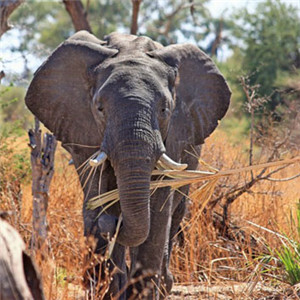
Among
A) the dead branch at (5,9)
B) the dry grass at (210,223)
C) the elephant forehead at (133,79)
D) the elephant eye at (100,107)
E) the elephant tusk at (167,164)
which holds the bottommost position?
the dry grass at (210,223)

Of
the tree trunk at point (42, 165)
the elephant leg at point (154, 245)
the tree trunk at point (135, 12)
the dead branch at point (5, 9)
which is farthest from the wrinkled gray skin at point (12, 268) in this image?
the tree trunk at point (135, 12)

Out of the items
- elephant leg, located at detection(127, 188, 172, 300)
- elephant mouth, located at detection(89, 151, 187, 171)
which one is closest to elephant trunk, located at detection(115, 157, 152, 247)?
elephant mouth, located at detection(89, 151, 187, 171)

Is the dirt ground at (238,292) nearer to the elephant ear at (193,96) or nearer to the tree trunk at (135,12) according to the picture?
the elephant ear at (193,96)

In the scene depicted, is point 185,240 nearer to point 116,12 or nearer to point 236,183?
point 236,183

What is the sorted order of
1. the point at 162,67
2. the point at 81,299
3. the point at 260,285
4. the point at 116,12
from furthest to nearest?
the point at 116,12 < the point at 260,285 < the point at 162,67 < the point at 81,299

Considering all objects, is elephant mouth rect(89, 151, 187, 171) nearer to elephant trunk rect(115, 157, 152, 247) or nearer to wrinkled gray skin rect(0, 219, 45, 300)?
elephant trunk rect(115, 157, 152, 247)

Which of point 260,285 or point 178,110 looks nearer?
point 178,110

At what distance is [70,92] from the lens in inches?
204

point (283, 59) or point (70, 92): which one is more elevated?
point (70, 92)

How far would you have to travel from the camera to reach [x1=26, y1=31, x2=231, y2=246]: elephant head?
4.30 meters

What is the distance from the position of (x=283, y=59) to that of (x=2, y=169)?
42.6ft

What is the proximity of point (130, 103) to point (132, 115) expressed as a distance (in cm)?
9

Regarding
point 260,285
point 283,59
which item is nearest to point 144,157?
point 260,285

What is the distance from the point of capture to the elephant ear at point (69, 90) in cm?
503
